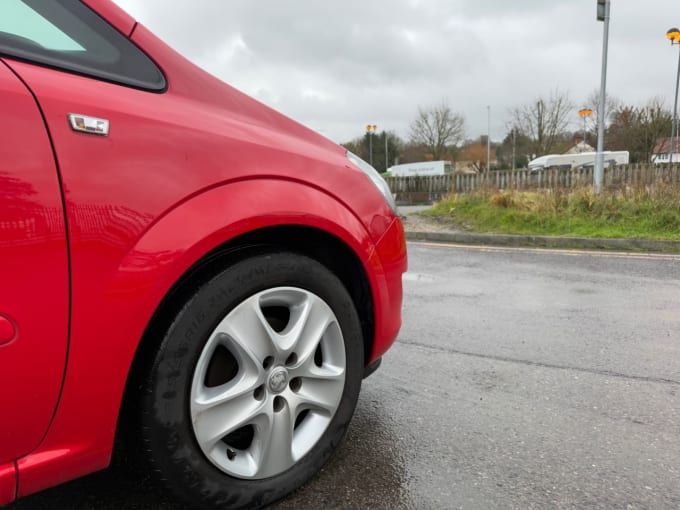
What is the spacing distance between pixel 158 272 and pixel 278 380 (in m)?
0.54

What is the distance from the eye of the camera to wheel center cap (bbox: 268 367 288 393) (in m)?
1.59

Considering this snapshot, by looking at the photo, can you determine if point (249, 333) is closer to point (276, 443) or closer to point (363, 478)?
point (276, 443)

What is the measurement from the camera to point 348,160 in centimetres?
206

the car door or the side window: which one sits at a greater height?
the side window

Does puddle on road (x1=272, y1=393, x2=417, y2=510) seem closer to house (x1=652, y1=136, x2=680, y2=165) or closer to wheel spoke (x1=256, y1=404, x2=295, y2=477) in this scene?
wheel spoke (x1=256, y1=404, x2=295, y2=477)

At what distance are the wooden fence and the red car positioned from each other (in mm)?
10227

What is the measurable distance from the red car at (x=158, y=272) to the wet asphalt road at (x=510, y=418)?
1.13 ft

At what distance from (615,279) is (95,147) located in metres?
5.66

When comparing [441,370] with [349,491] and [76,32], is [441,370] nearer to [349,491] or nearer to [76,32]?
[349,491]

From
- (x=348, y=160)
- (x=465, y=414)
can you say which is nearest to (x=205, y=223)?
(x=348, y=160)

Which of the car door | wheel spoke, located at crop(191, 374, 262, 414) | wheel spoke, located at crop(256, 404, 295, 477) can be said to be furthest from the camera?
wheel spoke, located at crop(256, 404, 295, 477)

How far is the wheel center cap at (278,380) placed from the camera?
1.59m

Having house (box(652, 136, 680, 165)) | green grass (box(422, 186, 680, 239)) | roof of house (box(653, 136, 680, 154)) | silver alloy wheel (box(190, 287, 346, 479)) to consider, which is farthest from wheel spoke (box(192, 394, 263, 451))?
roof of house (box(653, 136, 680, 154))

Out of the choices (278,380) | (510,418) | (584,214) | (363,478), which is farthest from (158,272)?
(584,214)
